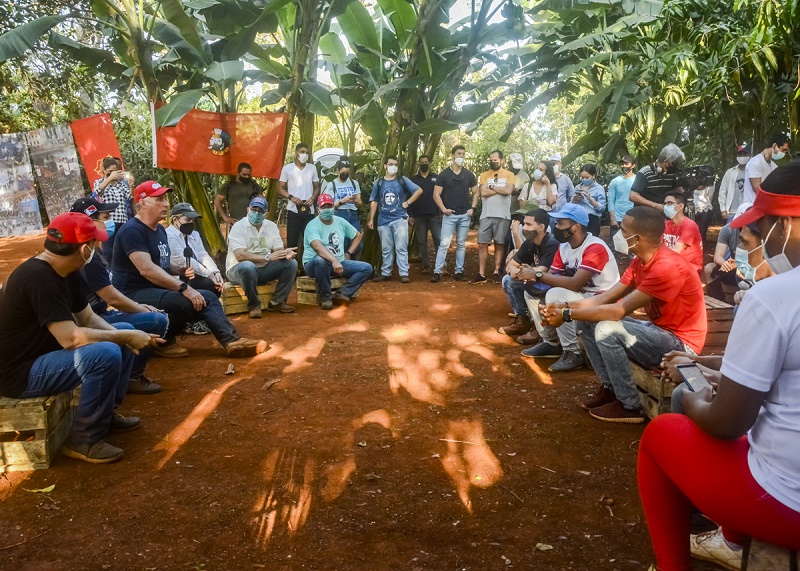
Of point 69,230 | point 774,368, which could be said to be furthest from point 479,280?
point 774,368

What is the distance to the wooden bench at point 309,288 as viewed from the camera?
819 centimetres

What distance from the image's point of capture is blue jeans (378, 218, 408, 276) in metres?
9.48

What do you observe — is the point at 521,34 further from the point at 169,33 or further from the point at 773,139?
the point at 169,33

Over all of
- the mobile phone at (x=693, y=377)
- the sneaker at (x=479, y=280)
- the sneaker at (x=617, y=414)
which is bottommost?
the sneaker at (x=479, y=280)

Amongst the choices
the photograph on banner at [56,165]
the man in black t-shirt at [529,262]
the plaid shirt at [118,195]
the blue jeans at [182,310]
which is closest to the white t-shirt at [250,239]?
the plaid shirt at [118,195]

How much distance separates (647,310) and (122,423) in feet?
11.3

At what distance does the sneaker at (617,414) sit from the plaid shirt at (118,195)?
610 cm

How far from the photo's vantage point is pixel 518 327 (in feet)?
21.5

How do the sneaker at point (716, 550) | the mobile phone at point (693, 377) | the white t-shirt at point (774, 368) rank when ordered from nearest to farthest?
1. the white t-shirt at point (774, 368)
2. the mobile phone at point (693, 377)
3. the sneaker at point (716, 550)

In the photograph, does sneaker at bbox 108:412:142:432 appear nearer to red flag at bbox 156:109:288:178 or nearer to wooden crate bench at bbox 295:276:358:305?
wooden crate bench at bbox 295:276:358:305

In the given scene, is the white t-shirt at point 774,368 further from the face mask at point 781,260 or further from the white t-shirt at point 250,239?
the white t-shirt at point 250,239

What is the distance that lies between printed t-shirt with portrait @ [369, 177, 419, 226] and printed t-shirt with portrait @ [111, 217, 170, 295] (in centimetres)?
411

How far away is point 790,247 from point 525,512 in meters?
1.84

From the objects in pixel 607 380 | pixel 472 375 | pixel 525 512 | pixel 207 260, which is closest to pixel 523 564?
pixel 525 512
